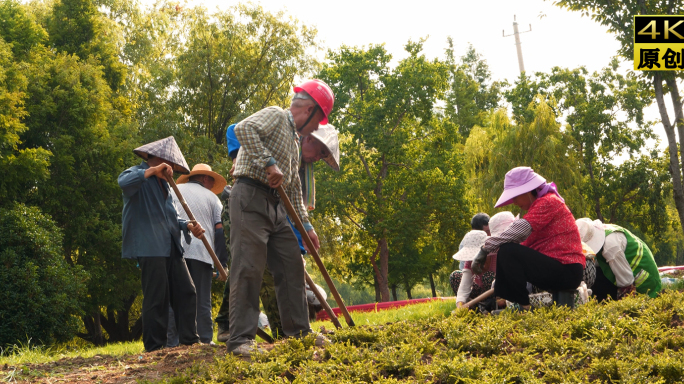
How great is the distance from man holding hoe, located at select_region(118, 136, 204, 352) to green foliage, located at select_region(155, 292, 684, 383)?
76.9 inches

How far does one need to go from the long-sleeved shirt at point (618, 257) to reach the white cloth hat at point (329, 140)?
A: 327 centimetres

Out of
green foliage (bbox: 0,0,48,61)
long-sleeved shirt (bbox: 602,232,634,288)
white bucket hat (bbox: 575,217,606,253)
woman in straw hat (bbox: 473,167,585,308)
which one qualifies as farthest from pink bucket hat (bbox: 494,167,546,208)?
green foliage (bbox: 0,0,48,61)

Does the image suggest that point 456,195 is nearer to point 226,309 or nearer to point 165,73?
point 165,73

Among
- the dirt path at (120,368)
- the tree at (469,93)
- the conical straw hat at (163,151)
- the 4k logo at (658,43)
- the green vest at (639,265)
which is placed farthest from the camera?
the tree at (469,93)

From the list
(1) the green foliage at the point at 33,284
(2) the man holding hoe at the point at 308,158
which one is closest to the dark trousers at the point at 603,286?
(2) the man holding hoe at the point at 308,158

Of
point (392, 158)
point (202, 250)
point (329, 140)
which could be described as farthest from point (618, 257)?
point (392, 158)

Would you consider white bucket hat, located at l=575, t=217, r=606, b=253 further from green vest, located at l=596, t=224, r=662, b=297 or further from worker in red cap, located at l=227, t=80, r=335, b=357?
worker in red cap, located at l=227, t=80, r=335, b=357

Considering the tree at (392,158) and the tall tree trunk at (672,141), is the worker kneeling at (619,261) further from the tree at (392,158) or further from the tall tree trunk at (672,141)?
the tree at (392,158)

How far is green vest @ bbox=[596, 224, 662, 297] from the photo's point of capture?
22.8 ft

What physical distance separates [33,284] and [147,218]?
1087 cm

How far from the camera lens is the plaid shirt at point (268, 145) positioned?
4.62 meters

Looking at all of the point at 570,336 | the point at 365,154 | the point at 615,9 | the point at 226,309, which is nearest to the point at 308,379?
the point at 570,336

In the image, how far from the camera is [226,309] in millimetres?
6660

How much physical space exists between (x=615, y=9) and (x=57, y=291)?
14.7 metres
